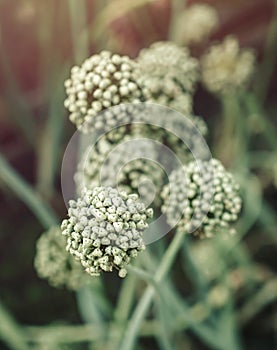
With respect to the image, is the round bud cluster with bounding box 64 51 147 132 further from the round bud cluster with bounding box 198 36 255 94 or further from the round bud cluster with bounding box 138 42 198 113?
the round bud cluster with bounding box 198 36 255 94

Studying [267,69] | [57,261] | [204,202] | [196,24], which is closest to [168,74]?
[204,202]

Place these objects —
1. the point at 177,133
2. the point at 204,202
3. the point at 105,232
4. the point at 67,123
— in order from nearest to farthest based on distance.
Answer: the point at 105,232, the point at 204,202, the point at 177,133, the point at 67,123

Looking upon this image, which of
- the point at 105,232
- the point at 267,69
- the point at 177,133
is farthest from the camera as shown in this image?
the point at 267,69

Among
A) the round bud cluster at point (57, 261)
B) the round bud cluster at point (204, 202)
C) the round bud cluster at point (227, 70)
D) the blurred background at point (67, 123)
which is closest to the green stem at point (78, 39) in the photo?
the blurred background at point (67, 123)

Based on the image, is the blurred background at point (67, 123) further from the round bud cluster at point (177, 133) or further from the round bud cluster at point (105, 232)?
the round bud cluster at point (105, 232)

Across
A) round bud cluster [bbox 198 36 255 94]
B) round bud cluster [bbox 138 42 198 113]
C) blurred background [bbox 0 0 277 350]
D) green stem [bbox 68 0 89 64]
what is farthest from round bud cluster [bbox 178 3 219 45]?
round bud cluster [bbox 138 42 198 113]

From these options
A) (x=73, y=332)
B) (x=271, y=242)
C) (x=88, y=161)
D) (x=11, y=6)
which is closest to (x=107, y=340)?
(x=73, y=332)

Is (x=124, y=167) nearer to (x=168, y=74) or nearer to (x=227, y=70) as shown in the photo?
(x=168, y=74)
